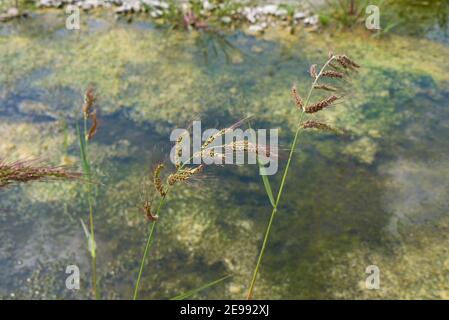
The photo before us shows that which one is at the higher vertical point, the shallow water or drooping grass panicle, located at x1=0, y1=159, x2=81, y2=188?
drooping grass panicle, located at x1=0, y1=159, x2=81, y2=188

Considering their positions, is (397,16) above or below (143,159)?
above

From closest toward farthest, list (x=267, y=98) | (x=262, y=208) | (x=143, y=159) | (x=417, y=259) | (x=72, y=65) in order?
1. (x=417, y=259)
2. (x=262, y=208)
3. (x=143, y=159)
4. (x=267, y=98)
5. (x=72, y=65)

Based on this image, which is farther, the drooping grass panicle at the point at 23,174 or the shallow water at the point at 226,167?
the shallow water at the point at 226,167

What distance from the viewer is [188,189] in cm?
238

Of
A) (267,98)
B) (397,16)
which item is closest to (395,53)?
(397,16)

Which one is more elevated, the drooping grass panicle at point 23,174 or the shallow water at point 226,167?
the drooping grass panicle at point 23,174

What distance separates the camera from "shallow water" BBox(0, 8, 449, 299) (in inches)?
79.7

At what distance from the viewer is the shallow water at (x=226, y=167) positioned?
2023 millimetres

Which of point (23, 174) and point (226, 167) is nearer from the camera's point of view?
point (23, 174)

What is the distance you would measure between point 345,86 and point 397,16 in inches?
36.6

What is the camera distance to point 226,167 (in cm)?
248

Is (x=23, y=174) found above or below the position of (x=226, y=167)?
above

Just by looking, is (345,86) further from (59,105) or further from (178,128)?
(59,105)

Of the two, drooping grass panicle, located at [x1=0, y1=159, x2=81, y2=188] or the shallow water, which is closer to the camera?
drooping grass panicle, located at [x1=0, y1=159, x2=81, y2=188]
